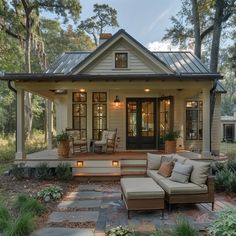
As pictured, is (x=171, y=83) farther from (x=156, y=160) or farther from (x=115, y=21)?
(x=115, y=21)

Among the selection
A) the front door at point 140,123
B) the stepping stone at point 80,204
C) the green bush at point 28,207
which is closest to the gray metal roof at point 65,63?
the front door at point 140,123

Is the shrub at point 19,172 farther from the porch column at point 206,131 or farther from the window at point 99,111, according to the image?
the porch column at point 206,131

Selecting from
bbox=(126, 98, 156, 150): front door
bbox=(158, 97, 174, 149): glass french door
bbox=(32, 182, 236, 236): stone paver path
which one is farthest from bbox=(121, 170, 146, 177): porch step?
bbox=(126, 98, 156, 150): front door

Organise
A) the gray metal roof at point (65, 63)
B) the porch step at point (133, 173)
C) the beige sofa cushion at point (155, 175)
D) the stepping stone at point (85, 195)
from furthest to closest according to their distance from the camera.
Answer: the gray metal roof at point (65, 63) < the porch step at point (133, 173) < the stepping stone at point (85, 195) < the beige sofa cushion at point (155, 175)

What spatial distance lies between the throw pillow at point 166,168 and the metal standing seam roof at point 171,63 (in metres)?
4.91

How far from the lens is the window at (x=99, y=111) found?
440 inches

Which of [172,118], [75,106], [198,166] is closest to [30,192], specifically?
[198,166]

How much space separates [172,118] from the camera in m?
10.6

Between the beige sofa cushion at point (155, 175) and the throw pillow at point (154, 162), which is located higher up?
the throw pillow at point (154, 162)

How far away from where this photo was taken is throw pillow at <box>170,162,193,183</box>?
18.8ft

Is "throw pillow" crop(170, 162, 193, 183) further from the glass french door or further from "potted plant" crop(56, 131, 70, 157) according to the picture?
the glass french door

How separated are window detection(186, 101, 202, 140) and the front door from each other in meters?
1.93

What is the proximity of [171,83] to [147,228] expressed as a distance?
538 centimetres

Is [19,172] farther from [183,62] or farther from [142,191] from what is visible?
[183,62]
